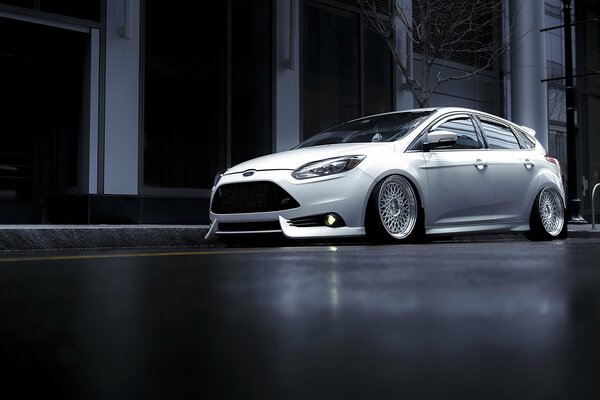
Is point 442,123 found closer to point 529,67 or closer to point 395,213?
point 395,213

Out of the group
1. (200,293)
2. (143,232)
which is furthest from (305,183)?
(200,293)

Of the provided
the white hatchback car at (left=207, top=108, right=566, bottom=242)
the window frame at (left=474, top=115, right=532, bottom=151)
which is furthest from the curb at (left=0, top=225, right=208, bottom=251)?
the window frame at (left=474, top=115, right=532, bottom=151)

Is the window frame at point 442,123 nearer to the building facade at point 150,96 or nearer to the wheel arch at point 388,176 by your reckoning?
the wheel arch at point 388,176

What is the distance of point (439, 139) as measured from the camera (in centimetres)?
873

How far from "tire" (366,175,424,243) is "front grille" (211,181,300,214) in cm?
79

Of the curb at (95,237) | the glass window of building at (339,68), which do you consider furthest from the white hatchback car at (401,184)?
the glass window of building at (339,68)

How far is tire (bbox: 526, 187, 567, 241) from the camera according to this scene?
10125 mm

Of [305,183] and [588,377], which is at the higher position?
[305,183]

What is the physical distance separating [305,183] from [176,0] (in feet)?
23.9

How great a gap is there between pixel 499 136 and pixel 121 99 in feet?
19.8

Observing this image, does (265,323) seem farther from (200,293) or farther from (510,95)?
(510,95)

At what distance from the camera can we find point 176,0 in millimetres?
14016

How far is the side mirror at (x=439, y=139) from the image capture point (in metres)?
8.73

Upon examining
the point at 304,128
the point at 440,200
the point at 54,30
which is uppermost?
the point at 54,30
